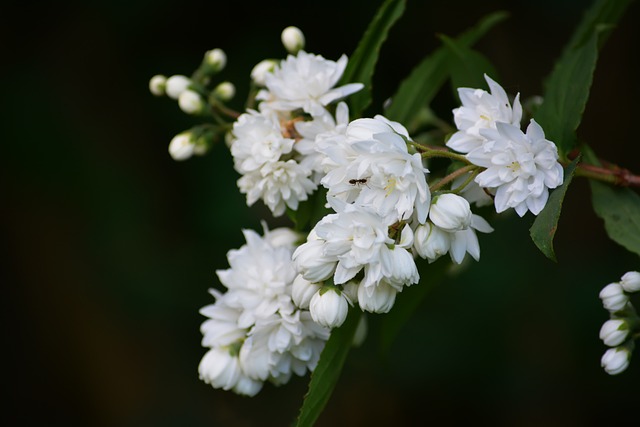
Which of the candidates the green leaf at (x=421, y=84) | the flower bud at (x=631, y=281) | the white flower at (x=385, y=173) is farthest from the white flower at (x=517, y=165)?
the green leaf at (x=421, y=84)

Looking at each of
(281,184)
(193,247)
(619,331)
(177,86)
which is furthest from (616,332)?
(193,247)

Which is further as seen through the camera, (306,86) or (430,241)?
(306,86)

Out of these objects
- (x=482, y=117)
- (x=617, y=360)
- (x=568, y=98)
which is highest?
(x=482, y=117)

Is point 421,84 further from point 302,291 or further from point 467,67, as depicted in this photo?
point 302,291

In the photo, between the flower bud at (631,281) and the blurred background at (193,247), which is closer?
the flower bud at (631,281)

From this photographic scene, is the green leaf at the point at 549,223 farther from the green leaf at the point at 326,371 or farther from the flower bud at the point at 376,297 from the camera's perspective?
the green leaf at the point at 326,371

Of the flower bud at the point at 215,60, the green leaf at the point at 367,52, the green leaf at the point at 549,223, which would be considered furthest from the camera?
the flower bud at the point at 215,60

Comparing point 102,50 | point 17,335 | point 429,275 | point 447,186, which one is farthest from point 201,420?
point 447,186
